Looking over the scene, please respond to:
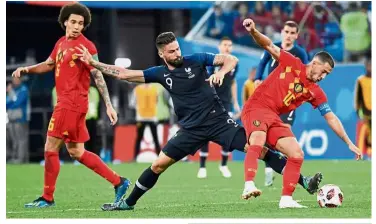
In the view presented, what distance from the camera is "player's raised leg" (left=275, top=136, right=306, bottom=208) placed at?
1090 centimetres

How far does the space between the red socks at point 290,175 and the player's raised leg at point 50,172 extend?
8.70ft

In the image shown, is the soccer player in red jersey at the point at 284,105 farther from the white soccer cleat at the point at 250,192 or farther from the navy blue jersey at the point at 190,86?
the navy blue jersey at the point at 190,86

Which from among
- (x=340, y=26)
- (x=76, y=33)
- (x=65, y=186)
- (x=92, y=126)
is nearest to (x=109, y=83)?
(x=92, y=126)

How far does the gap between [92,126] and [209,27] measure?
3.56m

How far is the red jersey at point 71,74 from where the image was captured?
38.6 ft

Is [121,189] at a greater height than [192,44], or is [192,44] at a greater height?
[192,44]

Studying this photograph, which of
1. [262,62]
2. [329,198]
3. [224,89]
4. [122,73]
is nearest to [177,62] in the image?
[122,73]

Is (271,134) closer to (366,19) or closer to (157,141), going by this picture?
(157,141)

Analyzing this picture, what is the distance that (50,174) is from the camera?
1194 cm

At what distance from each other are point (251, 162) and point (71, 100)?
2306 millimetres

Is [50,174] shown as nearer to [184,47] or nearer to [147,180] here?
[147,180]

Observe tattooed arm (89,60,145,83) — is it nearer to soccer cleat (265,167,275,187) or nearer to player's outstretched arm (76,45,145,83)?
player's outstretched arm (76,45,145,83)

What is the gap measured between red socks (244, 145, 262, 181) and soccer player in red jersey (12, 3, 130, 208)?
5.20 feet

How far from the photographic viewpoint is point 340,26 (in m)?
25.0
